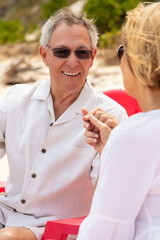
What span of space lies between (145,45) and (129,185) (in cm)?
41

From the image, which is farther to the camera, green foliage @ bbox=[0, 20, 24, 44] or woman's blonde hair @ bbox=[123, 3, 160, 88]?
green foliage @ bbox=[0, 20, 24, 44]

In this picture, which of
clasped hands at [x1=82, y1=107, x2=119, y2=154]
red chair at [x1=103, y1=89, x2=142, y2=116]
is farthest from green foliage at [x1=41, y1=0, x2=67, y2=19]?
clasped hands at [x1=82, y1=107, x2=119, y2=154]

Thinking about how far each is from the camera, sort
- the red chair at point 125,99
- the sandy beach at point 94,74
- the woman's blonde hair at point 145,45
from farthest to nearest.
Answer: the sandy beach at point 94,74, the red chair at point 125,99, the woman's blonde hair at point 145,45

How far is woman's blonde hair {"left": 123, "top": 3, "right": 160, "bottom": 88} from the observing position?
54.4 inches

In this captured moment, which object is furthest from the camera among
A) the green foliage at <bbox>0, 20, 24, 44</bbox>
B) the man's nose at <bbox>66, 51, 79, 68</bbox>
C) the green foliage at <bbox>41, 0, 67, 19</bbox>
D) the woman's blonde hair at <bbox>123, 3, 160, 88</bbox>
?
the green foliage at <bbox>41, 0, 67, 19</bbox>

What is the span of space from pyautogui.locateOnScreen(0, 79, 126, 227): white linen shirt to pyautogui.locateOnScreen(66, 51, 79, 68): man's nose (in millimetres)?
141

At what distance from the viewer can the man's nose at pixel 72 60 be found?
2.58 m

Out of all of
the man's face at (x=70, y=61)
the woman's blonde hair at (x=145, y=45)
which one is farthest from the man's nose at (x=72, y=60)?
the woman's blonde hair at (x=145, y=45)

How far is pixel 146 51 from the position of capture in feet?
4.57

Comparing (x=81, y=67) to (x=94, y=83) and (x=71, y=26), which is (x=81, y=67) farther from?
(x=94, y=83)

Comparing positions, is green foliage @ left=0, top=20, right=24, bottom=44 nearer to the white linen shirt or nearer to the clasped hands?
the white linen shirt

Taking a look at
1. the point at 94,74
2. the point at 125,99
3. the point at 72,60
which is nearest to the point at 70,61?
the point at 72,60

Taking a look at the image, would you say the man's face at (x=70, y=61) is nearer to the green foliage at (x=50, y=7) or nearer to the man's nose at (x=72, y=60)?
the man's nose at (x=72, y=60)

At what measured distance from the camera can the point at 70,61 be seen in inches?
102
